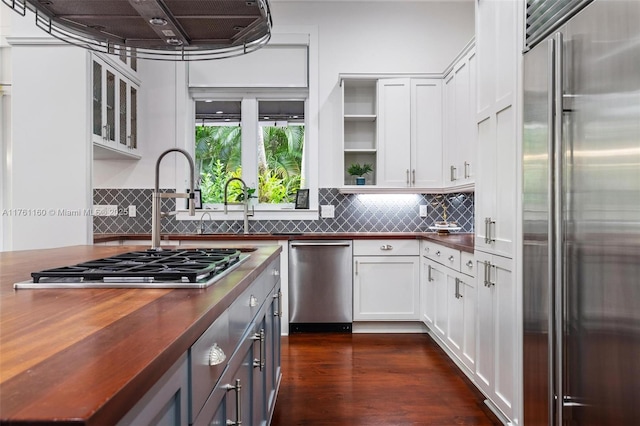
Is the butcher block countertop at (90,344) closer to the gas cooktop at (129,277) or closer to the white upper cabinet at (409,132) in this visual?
the gas cooktop at (129,277)

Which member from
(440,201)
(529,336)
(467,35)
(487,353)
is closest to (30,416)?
(529,336)

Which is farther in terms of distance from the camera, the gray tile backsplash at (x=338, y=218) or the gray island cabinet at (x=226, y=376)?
the gray tile backsplash at (x=338, y=218)

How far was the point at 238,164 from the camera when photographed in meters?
4.64

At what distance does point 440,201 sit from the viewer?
4457 mm

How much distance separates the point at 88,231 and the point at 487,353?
3157 mm

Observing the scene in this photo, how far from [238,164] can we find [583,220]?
144 inches

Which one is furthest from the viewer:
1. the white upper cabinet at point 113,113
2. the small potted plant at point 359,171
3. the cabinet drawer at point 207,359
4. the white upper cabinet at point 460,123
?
the small potted plant at point 359,171

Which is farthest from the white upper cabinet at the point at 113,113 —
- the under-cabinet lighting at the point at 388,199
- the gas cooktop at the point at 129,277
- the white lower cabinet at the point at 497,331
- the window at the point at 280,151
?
the white lower cabinet at the point at 497,331

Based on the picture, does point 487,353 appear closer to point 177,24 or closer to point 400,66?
point 177,24

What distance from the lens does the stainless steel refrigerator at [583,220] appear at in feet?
4.09

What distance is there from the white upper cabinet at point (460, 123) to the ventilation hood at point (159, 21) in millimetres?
2007

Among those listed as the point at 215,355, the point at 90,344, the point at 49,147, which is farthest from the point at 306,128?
the point at 90,344

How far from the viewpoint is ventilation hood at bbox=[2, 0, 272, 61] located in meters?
1.61

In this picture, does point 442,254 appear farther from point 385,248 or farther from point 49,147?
point 49,147
